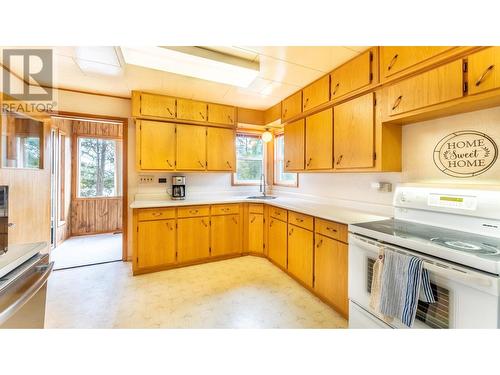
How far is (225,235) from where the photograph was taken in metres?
3.23

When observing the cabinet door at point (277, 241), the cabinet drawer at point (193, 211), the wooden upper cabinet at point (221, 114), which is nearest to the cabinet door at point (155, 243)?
the cabinet drawer at point (193, 211)

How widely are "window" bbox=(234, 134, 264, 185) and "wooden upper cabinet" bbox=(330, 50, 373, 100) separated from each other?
2.09 meters

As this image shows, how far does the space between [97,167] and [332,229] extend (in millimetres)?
5198

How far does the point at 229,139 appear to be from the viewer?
135 inches

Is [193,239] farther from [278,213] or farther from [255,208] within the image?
[278,213]

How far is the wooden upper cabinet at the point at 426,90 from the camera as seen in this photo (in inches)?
52.9

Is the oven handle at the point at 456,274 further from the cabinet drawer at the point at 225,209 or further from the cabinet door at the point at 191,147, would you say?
the cabinet door at the point at 191,147

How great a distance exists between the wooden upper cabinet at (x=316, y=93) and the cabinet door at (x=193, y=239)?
82.8 inches

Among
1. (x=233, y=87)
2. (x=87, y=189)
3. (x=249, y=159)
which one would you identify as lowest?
(x=87, y=189)

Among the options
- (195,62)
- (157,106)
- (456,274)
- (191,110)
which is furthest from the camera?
(191,110)

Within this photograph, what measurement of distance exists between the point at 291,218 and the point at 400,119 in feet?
4.97

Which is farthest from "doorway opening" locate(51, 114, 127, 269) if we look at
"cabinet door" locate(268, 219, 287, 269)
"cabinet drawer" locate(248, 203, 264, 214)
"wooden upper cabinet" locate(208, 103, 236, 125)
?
"cabinet door" locate(268, 219, 287, 269)

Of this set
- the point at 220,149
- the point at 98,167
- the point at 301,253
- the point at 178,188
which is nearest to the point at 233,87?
the point at 220,149
